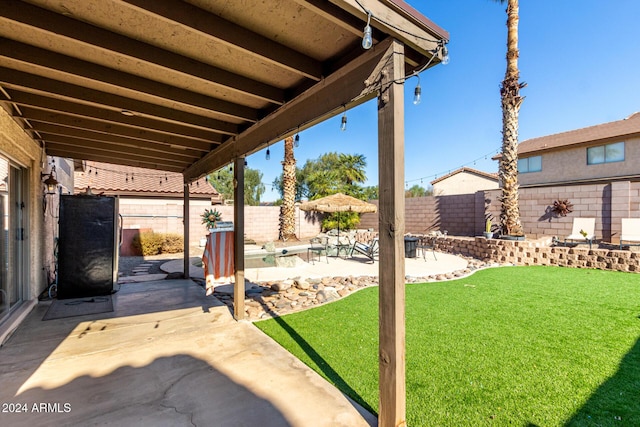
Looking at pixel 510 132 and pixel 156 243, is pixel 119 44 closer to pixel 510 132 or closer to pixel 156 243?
pixel 156 243

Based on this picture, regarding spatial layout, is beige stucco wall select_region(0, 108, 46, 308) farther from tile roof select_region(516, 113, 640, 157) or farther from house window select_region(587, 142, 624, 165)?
house window select_region(587, 142, 624, 165)

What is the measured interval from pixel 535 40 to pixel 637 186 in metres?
6.53

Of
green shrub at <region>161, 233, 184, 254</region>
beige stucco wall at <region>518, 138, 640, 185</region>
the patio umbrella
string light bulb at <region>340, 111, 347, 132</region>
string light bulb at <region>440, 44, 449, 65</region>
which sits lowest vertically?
green shrub at <region>161, 233, 184, 254</region>

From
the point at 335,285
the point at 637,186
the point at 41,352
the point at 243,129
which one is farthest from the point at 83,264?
the point at 637,186

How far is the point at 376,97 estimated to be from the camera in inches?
90.0

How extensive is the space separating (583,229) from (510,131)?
412 cm

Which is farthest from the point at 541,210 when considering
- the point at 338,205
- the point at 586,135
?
the point at 586,135

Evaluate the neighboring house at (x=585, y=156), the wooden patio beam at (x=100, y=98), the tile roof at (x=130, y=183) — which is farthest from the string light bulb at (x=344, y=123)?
the neighboring house at (x=585, y=156)

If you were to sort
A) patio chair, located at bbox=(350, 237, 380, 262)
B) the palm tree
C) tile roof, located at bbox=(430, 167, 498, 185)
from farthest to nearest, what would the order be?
tile roof, located at bbox=(430, 167, 498, 185)
the palm tree
patio chair, located at bbox=(350, 237, 380, 262)

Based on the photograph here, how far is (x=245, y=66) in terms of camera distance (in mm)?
2912

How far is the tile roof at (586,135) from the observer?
1402 centimetres

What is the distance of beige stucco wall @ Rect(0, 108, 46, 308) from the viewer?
4.18 metres

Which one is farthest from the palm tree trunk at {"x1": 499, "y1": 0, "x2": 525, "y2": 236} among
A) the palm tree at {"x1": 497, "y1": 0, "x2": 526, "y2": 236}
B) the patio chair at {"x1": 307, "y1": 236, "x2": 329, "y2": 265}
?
the patio chair at {"x1": 307, "y1": 236, "x2": 329, "y2": 265}

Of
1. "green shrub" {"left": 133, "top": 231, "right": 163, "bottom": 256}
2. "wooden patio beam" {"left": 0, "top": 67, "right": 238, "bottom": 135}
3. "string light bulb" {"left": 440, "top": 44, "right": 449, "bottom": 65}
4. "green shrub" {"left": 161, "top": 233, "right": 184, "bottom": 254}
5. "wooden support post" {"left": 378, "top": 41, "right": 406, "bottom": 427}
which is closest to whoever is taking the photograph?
"wooden support post" {"left": 378, "top": 41, "right": 406, "bottom": 427}
